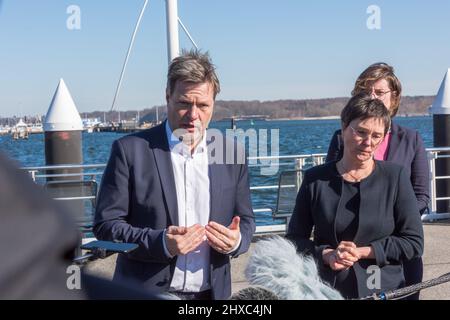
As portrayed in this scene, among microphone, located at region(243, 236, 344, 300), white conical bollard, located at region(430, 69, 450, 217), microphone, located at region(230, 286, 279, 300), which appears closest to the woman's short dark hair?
microphone, located at region(243, 236, 344, 300)

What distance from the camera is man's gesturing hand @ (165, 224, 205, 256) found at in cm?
252

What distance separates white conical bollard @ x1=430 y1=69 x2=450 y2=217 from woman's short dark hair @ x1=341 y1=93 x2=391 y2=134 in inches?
277

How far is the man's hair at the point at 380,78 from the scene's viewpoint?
3.46 m

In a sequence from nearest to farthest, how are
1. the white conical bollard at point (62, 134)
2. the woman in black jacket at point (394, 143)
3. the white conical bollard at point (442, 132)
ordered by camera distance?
the woman in black jacket at point (394, 143) → the white conical bollard at point (62, 134) → the white conical bollard at point (442, 132)

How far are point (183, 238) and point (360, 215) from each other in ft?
2.76

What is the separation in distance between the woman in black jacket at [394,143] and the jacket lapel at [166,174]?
102 centimetres

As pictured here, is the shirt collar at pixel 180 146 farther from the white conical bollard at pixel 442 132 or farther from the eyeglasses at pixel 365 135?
the white conical bollard at pixel 442 132

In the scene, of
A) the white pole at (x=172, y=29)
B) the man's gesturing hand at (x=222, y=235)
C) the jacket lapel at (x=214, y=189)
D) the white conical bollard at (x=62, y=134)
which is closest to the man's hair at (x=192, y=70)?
the jacket lapel at (x=214, y=189)

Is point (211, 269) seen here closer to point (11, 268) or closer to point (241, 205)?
point (241, 205)

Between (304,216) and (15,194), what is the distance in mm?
2610

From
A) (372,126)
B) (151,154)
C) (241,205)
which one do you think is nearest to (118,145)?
(151,154)

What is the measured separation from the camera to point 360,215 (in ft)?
9.41

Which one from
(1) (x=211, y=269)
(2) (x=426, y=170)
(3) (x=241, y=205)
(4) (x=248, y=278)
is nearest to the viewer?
(4) (x=248, y=278)

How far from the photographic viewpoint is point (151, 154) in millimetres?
2732
